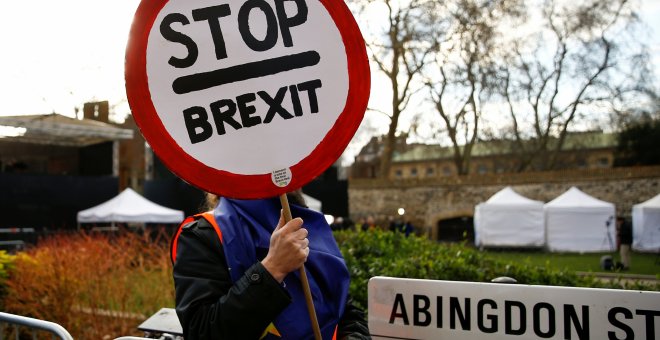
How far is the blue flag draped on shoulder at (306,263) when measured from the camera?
1.75 metres

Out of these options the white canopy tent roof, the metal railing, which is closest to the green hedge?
the metal railing

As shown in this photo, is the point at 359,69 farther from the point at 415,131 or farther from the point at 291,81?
the point at 415,131

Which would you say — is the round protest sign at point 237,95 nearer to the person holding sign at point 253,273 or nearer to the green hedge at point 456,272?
the person holding sign at point 253,273

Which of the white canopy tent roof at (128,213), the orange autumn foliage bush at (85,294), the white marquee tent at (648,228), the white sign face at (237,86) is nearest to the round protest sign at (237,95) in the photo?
the white sign face at (237,86)

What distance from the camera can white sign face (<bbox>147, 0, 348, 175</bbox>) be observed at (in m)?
1.68

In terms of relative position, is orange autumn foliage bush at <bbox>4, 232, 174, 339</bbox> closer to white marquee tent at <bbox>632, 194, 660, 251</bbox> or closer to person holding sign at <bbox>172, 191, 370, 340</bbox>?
person holding sign at <bbox>172, 191, 370, 340</bbox>

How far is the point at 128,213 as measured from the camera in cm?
1727

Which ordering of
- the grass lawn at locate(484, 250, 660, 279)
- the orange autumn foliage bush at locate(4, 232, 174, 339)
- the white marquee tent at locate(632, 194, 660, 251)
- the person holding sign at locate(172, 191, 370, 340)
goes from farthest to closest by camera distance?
the white marquee tent at locate(632, 194, 660, 251), the grass lawn at locate(484, 250, 660, 279), the orange autumn foliage bush at locate(4, 232, 174, 339), the person holding sign at locate(172, 191, 370, 340)

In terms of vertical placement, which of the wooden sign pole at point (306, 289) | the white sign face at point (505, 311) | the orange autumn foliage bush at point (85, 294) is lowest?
the orange autumn foliage bush at point (85, 294)

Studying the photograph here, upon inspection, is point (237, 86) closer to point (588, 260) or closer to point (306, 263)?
point (306, 263)

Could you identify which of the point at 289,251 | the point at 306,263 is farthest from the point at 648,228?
the point at 289,251

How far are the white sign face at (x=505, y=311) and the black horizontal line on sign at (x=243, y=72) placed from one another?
1.23m

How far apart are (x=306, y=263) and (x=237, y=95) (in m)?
0.59

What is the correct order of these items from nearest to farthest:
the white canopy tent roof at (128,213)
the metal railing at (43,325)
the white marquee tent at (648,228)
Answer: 1. the metal railing at (43,325)
2. the white canopy tent roof at (128,213)
3. the white marquee tent at (648,228)
